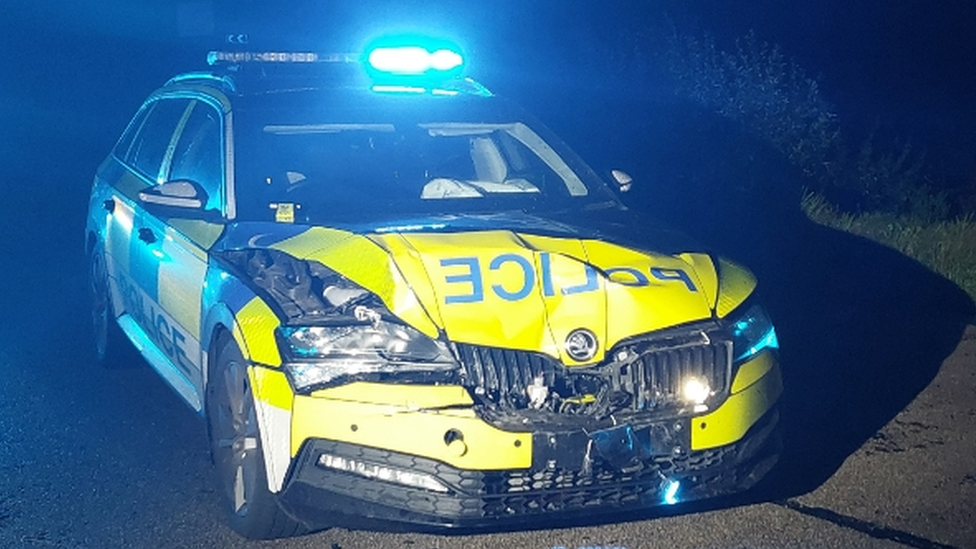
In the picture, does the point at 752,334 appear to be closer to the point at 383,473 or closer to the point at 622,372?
the point at 622,372

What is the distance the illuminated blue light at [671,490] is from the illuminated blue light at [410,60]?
9.27 feet

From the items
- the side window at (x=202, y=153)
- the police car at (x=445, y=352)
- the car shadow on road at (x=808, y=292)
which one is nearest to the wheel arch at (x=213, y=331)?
the police car at (x=445, y=352)

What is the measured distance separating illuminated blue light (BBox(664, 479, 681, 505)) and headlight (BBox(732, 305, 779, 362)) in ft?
1.55

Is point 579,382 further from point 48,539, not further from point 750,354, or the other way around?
point 48,539

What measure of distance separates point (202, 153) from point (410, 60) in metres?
1.14

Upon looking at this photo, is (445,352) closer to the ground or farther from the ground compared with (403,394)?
farther from the ground

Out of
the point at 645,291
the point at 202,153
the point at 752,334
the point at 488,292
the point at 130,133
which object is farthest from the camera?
the point at 130,133

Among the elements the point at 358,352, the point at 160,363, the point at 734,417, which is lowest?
the point at 160,363

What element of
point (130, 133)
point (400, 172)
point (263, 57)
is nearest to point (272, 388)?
point (400, 172)

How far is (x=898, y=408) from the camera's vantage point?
21.2ft

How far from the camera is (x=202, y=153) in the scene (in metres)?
5.98

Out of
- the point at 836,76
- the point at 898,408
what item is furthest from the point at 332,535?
the point at 836,76

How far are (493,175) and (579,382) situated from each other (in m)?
2.03

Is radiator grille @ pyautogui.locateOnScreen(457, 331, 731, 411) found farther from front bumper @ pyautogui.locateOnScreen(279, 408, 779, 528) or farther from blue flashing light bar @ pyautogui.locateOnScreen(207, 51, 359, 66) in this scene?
blue flashing light bar @ pyautogui.locateOnScreen(207, 51, 359, 66)
